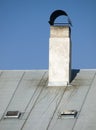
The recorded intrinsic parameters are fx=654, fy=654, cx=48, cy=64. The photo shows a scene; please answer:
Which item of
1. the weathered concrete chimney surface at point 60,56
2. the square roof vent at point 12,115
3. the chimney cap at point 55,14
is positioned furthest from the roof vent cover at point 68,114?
the chimney cap at point 55,14

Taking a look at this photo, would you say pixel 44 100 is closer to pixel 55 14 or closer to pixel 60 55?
pixel 60 55

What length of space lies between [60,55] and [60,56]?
47mm

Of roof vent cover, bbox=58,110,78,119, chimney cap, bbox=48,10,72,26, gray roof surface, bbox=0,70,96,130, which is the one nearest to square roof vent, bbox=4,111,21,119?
gray roof surface, bbox=0,70,96,130

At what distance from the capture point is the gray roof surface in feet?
82.1

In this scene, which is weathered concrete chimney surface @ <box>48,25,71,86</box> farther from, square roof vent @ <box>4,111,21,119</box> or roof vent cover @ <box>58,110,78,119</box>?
square roof vent @ <box>4,111,21,119</box>

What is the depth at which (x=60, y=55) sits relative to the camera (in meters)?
28.5

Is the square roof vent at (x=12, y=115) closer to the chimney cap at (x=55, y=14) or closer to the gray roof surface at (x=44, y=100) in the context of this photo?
the gray roof surface at (x=44, y=100)

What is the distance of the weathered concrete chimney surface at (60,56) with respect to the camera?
28219mm

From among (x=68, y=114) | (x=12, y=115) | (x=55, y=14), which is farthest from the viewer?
(x=55, y=14)

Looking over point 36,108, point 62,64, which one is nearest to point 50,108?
point 36,108

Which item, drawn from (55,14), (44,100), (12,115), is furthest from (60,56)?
(12,115)

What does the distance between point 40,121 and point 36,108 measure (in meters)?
1.17

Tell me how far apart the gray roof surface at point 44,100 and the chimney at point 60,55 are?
0.40m

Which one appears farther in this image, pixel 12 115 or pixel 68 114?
pixel 12 115
